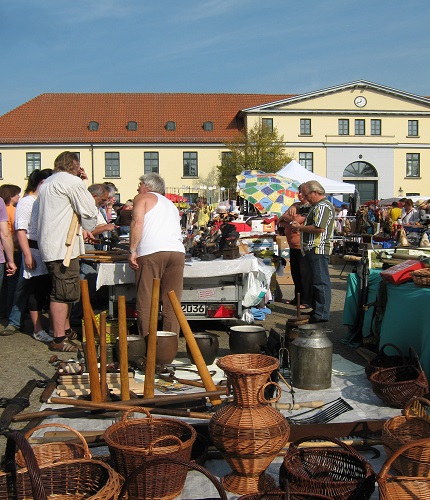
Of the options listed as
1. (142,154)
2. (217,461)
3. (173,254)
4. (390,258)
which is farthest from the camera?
(142,154)

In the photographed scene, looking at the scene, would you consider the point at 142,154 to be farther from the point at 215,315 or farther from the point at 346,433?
the point at 346,433

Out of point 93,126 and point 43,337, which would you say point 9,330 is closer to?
point 43,337

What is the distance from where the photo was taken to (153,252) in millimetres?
5867

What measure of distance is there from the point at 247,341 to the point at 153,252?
4.03ft

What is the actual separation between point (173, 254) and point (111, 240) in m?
2.84

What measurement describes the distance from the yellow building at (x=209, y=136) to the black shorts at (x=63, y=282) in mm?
44123

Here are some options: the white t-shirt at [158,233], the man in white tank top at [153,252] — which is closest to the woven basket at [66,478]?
the man in white tank top at [153,252]

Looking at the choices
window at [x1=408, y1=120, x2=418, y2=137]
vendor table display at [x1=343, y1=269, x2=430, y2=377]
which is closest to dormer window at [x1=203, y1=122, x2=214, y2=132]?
window at [x1=408, y1=120, x2=418, y2=137]

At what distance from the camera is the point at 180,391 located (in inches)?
192

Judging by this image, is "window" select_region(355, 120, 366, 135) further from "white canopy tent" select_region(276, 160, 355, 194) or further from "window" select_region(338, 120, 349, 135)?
"white canopy tent" select_region(276, 160, 355, 194)

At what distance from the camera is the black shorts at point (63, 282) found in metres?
6.16

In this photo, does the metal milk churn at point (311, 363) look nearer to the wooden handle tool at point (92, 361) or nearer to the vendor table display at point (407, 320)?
the vendor table display at point (407, 320)

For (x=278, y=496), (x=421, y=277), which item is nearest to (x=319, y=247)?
(x=421, y=277)

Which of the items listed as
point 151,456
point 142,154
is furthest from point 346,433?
point 142,154
